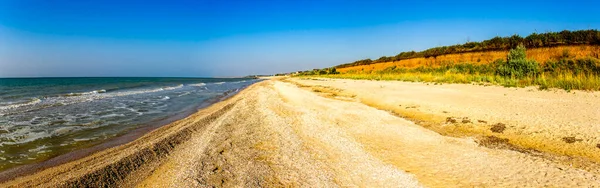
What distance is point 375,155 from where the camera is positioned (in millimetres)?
4559

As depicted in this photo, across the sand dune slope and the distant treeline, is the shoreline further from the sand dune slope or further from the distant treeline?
the distant treeline

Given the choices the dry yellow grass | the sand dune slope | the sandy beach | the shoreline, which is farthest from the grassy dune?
the shoreline

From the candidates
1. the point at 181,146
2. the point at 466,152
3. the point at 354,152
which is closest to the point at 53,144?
the point at 181,146

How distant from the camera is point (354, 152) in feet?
15.6

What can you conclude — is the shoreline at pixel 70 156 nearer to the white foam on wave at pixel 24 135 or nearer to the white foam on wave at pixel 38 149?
the white foam on wave at pixel 38 149

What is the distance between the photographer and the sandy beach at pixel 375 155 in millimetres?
3588

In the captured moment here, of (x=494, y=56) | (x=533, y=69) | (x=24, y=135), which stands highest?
(x=494, y=56)

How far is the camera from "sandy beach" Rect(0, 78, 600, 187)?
3.59 m

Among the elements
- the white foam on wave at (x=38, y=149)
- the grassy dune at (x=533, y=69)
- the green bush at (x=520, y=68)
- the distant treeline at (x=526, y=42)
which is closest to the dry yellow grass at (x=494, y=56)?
the grassy dune at (x=533, y=69)

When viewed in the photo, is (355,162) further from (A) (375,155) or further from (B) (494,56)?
(B) (494,56)

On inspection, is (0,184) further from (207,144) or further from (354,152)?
(354,152)

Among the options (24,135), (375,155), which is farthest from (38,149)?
(375,155)

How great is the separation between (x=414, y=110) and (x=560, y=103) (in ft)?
11.7

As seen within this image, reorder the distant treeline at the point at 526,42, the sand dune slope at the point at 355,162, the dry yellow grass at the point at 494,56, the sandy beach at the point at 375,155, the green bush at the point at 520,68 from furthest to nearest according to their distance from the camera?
the distant treeline at the point at 526,42 → the dry yellow grass at the point at 494,56 → the green bush at the point at 520,68 → the sandy beach at the point at 375,155 → the sand dune slope at the point at 355,162
